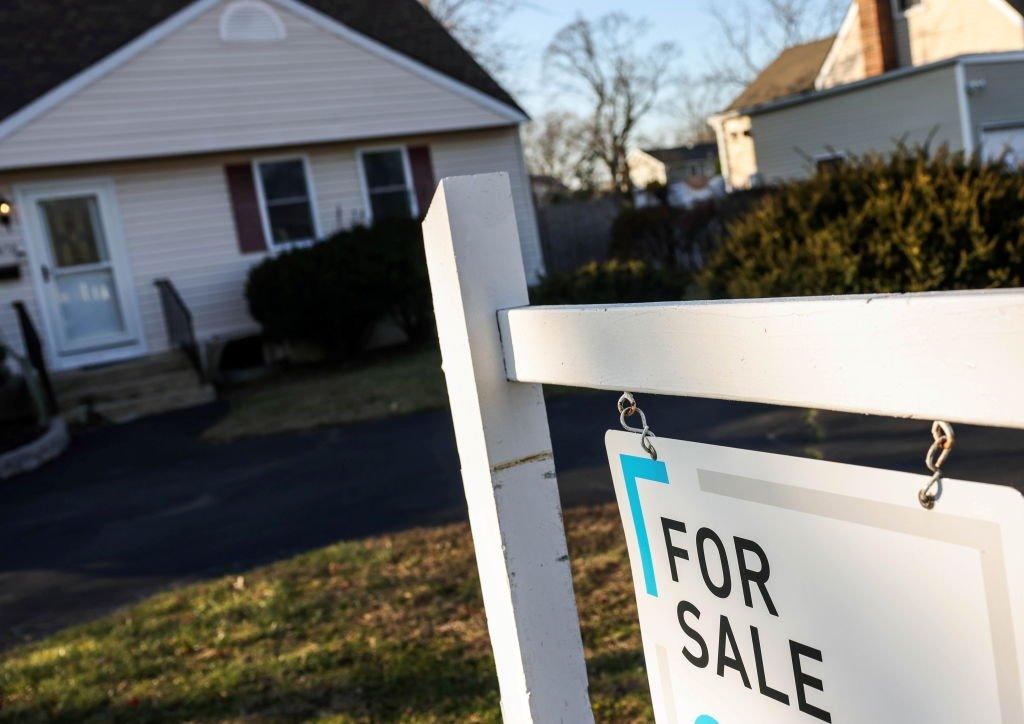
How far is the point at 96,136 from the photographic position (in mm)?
14406

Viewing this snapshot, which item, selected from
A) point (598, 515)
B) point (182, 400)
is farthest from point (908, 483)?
point (182, 400)

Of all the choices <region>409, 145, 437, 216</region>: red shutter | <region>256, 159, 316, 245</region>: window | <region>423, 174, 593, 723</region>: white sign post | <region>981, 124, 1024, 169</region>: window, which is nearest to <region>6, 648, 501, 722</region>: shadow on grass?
<region>423, 174, 593, 723</region>: white sign post

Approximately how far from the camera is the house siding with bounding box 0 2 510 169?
1434 centimetres

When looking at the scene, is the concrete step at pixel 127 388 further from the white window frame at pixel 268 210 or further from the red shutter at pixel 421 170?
the red shutter at pixel 421 170

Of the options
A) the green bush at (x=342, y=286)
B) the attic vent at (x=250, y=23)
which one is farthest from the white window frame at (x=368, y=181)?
the attic vent at (x=250, y=23)

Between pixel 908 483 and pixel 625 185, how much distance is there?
4887 cm

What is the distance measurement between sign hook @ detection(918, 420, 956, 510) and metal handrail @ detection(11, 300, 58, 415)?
13.0 m

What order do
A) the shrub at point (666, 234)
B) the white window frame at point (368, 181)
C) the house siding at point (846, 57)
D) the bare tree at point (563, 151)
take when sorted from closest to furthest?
the white window frame at point (368, 181) < the shrub at point (666, 234) < the house siding at point (846, 57) < the bare tree at point (563, 151)

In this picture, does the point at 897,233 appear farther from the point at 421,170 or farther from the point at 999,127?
the point at 999,127

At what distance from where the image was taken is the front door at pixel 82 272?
14.7m

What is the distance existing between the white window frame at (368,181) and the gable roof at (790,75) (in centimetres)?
2035

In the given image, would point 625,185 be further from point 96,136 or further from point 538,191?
point 96,136

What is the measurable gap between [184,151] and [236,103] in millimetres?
1176

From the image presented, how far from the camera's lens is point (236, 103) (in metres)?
15.5
